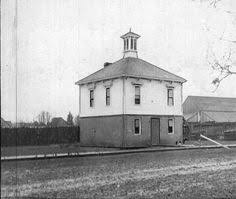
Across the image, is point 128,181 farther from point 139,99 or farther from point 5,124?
point 5,124

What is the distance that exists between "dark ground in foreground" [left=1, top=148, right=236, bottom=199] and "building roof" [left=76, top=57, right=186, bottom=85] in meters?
2.29

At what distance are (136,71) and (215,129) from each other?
2675mm

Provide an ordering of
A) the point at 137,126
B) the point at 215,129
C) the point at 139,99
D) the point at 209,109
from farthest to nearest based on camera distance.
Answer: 1. the point at 137,126
2. the point at 139,99
3. the point at 215,129
4. the point at 209,109

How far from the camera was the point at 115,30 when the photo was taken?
23.8ft

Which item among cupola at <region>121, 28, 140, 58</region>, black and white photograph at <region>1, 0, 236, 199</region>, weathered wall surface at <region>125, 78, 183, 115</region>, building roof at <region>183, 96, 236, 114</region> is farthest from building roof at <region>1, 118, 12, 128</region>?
building roof at <region>183, 96, 236, 114</region>

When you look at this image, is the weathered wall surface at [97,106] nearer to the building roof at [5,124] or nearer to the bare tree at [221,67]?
the building roof at [5,124]

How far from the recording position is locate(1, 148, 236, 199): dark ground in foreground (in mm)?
7586

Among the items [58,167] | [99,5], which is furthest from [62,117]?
[58,167]

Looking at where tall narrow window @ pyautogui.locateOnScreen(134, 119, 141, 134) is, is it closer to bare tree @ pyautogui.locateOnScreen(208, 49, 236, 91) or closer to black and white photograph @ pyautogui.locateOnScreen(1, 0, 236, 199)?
black and white photograph @ pyautogui.locateOnScreen(1, 0, 236, 199)

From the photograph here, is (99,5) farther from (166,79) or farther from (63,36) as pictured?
(166,79)

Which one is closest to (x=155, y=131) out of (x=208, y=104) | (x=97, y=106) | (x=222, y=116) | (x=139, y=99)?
(x=139, y=99)

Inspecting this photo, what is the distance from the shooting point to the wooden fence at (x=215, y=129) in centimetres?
886

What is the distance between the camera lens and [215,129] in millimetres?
9031

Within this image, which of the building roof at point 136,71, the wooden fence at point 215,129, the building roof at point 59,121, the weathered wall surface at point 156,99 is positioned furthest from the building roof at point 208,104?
the building roof at point 59,121
